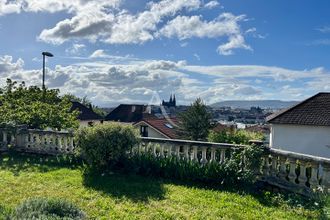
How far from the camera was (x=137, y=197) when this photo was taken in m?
5.72

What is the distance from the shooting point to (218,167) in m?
6.68

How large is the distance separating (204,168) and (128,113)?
142 ft

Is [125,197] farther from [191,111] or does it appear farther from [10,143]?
[191,111]

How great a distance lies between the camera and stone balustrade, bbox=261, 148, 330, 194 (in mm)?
5539

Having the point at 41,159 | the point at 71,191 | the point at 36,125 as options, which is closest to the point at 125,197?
the point at 71,191

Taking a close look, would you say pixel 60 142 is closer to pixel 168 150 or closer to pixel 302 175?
pixel 168 150

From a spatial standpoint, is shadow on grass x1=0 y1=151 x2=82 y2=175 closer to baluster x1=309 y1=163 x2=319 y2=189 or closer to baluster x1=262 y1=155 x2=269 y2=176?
baluster x1=262 y1=155 x2=269 y2=176

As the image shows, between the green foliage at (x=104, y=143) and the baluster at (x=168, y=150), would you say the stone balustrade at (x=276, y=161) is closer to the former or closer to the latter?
the baluster at (x=168, y=150)

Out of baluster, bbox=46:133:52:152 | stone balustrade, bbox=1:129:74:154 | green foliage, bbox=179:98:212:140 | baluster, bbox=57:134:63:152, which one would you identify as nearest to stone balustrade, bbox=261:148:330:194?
stone balustrade, bbox=1:129:74:154

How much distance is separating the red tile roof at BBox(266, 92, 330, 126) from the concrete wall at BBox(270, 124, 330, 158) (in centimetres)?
36

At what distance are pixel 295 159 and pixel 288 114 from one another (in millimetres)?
18612

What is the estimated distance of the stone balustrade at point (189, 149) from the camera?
278 inches

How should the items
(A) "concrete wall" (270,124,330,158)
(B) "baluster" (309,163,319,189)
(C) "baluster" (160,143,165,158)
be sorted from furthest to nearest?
(A) "concrete wall" (270,124,330,158)
(C) "baluster" (160,143,165,158)
(B) "baluster" (309,163,319,189)

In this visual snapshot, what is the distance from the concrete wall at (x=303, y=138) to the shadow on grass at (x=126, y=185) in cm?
1725
